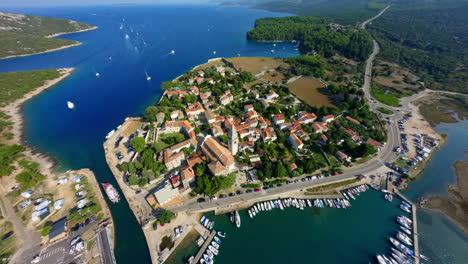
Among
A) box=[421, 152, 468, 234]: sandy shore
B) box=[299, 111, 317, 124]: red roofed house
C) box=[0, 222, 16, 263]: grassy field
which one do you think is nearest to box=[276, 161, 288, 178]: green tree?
box=[299, 111, 317, 124]: red roofed house

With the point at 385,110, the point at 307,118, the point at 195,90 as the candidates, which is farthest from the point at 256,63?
the point at 385,110

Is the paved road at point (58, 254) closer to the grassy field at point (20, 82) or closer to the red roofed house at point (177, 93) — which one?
the red roofed house at point (177, 93)

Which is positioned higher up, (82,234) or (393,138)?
(82,234)

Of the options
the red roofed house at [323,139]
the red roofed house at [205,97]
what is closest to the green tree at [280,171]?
the red roofed house at [323,139]

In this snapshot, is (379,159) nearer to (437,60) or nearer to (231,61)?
(231,61)

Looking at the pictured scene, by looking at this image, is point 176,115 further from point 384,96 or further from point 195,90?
point 384,96

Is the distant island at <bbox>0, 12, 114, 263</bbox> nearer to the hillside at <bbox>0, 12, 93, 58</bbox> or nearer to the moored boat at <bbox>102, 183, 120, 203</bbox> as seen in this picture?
the moored boat at <bbox>102, 183, 120, 203</bbox>

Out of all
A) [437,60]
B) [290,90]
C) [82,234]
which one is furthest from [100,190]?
[437,60]
